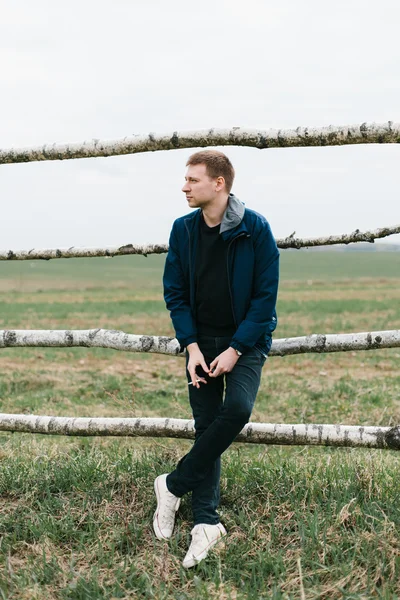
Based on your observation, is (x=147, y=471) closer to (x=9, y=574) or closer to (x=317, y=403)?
(x=9, y=574)

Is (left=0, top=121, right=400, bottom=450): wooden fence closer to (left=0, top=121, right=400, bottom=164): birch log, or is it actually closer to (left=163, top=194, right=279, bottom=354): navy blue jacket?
(left=0, top=121, right=400, bottom=164): birch log

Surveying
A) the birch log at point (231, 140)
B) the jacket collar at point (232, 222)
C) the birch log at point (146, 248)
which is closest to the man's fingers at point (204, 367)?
the jacket collar at point (232, 222)

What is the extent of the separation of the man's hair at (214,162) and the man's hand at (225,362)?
857mm

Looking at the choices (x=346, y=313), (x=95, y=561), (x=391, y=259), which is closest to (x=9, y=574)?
(x=95, y=561)

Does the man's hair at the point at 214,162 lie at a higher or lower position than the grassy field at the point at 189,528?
higher

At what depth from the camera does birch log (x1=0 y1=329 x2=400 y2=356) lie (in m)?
3.69

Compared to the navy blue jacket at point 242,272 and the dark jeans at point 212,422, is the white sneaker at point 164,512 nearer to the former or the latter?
the dark jeans at point 212,422

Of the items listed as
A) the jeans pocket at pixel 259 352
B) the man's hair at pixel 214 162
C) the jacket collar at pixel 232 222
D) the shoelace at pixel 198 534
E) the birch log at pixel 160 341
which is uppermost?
the man's hair at pixel 214 162

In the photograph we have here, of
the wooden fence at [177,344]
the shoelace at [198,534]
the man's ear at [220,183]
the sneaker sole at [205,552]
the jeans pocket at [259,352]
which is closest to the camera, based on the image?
the sneaker sole at [205,552]

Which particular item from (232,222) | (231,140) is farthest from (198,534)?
(231,140)

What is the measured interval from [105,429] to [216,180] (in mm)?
1698

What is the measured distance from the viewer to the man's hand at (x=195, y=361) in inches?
130

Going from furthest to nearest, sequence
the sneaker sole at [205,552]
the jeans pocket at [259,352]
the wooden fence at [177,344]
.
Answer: the wooden fence at [177,344] → the jeans pocket at [259,352] → the sneaker sole at [205,552]

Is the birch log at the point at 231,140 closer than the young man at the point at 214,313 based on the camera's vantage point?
No
